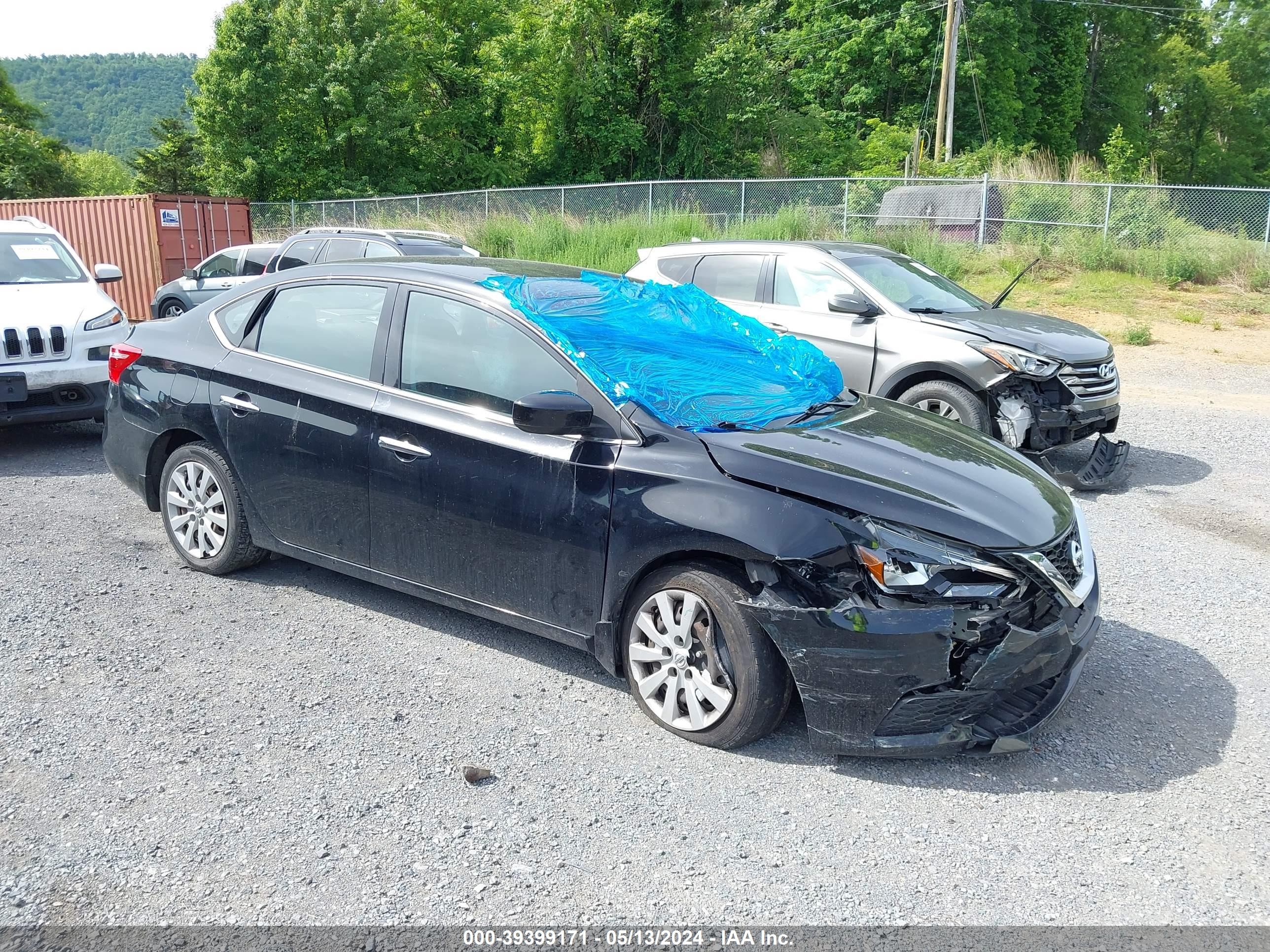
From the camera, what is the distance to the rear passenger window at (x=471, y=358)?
420cm

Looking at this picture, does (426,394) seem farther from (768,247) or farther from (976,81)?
(976,81)

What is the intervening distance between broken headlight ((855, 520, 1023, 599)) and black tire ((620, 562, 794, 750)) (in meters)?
0.45

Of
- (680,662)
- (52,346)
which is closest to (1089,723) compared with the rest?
(680,662)

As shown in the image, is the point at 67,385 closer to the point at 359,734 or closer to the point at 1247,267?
the point at 359,734

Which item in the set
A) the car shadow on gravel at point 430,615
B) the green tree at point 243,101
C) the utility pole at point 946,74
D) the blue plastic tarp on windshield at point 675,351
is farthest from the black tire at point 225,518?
the green tree at point 243,101

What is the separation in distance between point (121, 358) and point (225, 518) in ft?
3.98

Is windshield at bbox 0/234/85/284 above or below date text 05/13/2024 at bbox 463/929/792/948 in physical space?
above

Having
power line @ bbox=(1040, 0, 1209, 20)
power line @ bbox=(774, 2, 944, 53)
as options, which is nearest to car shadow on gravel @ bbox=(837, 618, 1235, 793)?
power line @ bbox=(774, 2, 944, 53)

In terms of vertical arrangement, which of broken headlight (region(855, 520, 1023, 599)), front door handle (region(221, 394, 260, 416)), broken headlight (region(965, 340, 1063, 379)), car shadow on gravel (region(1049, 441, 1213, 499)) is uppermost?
front door handle (region(221, 394, 260, 416))

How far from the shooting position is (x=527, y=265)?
5.26m

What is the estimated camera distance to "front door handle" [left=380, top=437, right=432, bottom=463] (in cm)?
432

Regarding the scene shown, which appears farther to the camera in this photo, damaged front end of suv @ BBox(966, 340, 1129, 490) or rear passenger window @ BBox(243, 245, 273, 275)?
rear passenger window @ BBox(243, 245, 273, 275)

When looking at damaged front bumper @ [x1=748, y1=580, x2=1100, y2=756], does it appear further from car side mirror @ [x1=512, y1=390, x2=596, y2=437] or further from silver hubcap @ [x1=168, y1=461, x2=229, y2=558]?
silver hubcap @ [x1=168, y1=461, x2=229, y2=558]

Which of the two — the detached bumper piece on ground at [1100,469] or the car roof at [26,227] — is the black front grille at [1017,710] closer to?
the detached bumper piece on ground at [1100,469]
